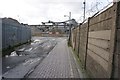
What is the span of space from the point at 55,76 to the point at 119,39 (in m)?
4.99

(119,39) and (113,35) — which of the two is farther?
(113,35)

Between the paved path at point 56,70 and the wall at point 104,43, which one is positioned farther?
the paved path at point 56,70

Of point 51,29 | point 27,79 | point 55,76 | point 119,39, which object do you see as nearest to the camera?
point 119,39

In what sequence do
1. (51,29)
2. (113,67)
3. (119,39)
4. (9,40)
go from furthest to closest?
1. (51,29)
2. (9,40)
3. (113,67)
4. (119,39)

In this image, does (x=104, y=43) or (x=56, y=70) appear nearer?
(x=104, y=43)

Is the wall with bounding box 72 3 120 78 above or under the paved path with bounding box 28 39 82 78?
above

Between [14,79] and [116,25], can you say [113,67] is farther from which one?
[14,79]

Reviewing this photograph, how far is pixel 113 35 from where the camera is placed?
162 inches

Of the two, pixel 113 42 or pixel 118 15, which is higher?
pixel 118 15

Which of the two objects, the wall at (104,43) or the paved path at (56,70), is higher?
the wall at (104,43)

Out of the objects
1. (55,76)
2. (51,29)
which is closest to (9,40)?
(55,76)

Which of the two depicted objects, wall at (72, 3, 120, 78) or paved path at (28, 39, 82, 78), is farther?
paved path at (28, 39, 82, 78)

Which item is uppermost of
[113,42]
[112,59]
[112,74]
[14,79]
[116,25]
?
[116,25]

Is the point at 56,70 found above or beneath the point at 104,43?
beneath
